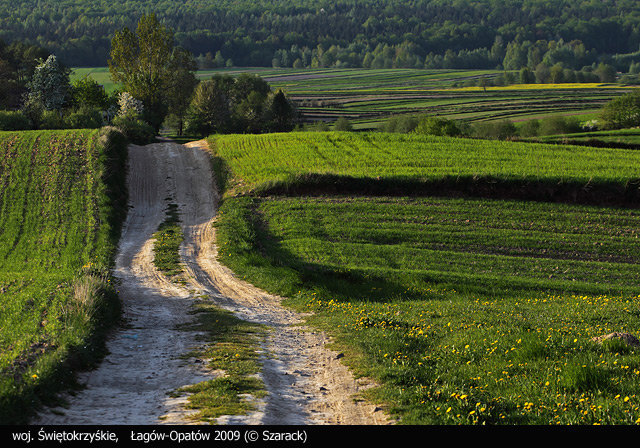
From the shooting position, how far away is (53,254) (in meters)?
26.4

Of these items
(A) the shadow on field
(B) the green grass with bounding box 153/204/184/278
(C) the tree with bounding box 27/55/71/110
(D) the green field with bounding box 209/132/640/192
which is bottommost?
(B) the green grass with bounding box 153/204/184/278

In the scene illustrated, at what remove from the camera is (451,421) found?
8.33m

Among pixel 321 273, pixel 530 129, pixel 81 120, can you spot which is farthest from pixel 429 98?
pixel 321 273

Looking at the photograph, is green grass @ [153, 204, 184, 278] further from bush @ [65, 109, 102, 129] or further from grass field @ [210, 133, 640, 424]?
bush @ [65, 109, 102, 129]

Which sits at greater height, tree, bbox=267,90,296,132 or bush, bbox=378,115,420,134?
tree, bbox=267,90,296,132

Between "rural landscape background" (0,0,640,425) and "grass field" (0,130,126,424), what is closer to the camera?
"rural landscape background" (0,0,640,425)

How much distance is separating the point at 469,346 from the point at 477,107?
113 metres

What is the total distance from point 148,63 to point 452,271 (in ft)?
214

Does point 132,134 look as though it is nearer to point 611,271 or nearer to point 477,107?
point 611,271

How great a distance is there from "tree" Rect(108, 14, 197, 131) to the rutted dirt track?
55.2m

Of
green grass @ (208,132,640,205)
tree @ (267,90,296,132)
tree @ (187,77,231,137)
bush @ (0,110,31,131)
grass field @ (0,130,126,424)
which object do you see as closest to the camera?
grass field @ (0,130,126,424)

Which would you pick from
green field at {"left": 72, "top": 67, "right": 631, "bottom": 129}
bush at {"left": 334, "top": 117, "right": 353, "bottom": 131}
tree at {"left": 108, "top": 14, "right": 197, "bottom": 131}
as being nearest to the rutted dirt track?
tree at {"left": 108, "top": 14, "right": 197, "bottom": 131}

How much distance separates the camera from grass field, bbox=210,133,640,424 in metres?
9.63

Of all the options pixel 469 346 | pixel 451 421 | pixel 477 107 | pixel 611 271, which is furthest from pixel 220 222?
pixel 477 107
